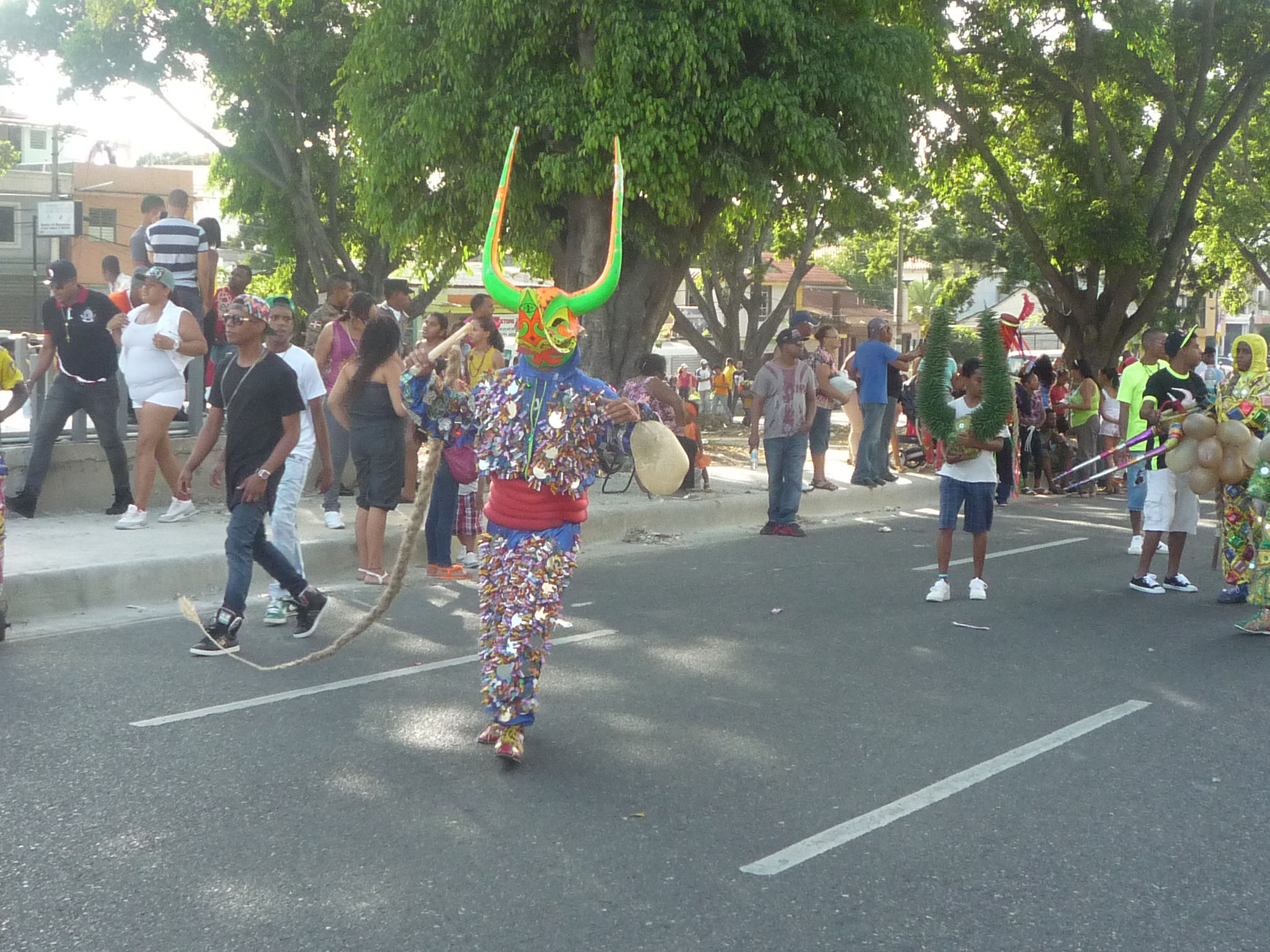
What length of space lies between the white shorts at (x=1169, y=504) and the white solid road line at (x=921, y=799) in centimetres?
330

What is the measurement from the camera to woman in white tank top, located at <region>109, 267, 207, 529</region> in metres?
9.99

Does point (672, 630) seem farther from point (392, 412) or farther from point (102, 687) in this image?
point (102, 687)

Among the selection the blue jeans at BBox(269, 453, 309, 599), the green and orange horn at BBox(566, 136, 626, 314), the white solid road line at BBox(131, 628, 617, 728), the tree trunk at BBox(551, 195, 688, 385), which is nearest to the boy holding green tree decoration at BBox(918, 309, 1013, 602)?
the white solid road line at BBox(131, 628, 617, 728)

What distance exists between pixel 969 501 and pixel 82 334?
6.65 meters

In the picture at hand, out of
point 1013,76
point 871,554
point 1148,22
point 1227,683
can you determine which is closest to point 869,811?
point 1227,683

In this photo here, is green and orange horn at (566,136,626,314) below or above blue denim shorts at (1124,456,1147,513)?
→ above

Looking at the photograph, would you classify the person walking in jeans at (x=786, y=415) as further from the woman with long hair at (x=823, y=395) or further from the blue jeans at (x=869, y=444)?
the blue jeans at (x=869, y=444)

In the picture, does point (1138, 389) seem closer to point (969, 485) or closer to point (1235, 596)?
point (1235, 596)

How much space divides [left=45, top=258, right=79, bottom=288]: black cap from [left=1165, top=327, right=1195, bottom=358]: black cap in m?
7.95

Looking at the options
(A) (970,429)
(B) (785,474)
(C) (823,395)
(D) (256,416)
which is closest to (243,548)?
(D) (256,416)

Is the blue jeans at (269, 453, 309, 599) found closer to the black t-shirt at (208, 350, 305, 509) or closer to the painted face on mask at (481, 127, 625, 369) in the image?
the black t-shirt at (208, 350, 305, 509)

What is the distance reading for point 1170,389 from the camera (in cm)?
930

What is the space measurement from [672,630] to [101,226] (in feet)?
157

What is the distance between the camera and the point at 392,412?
28.5 feet
